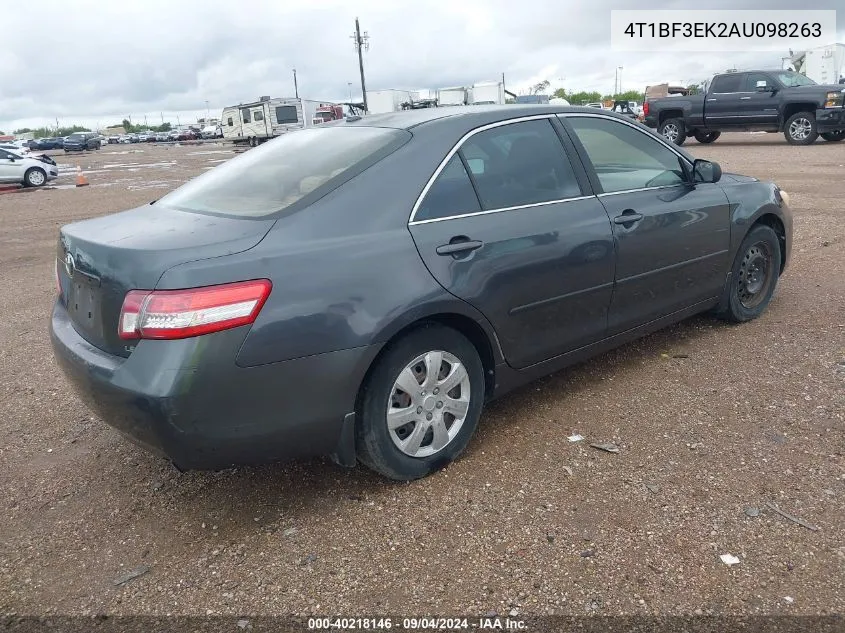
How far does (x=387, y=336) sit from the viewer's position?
2777mm

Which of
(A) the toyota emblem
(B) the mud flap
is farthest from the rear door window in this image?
(A) the toyota emblem

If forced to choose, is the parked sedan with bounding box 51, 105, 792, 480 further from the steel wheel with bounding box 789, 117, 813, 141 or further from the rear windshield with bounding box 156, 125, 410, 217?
the steel wheel with bounding box 789, 117, 813, 141

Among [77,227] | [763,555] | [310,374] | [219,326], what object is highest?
[77,227]

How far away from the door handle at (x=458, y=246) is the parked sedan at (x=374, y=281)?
1 cm

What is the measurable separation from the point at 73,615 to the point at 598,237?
2.79 metres

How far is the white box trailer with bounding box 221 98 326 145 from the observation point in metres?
41.3

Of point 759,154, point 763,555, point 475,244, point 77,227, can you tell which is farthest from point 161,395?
point 759,154

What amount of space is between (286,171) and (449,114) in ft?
2.79

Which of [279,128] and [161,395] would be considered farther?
[279,128]

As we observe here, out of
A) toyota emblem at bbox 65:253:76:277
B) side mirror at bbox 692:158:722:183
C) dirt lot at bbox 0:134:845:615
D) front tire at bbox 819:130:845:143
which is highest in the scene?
side mirror at bbox 692:158:722:183

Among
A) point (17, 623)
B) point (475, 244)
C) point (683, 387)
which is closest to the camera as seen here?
point (17, 623)

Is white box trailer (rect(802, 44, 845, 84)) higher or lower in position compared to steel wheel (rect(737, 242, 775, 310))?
higher

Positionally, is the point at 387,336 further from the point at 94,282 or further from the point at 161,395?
the point at 94,282

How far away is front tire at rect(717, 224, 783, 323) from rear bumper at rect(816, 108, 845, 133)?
1568cm
